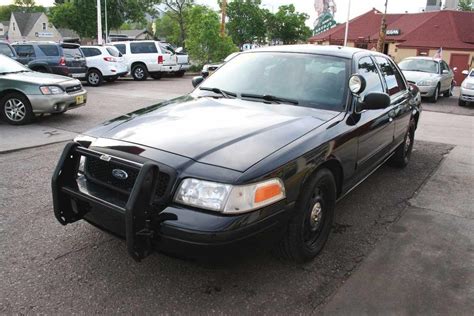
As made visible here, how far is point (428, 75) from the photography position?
1579 centimetres

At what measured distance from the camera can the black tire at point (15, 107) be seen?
8125mm

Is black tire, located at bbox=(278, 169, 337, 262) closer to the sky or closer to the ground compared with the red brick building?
closer to the ground

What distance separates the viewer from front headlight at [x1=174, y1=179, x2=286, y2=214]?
2.50 m

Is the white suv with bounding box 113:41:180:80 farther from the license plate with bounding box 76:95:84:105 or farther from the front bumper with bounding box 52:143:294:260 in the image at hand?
the front bumper with bounding box 52:143:294:260

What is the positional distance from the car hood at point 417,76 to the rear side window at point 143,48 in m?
11.0

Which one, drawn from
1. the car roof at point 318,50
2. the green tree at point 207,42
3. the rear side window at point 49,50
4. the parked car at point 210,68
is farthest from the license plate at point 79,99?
the green tree at point 207,42

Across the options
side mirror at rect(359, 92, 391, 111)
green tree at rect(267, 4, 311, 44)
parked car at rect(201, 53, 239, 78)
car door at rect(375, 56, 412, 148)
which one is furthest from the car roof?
green tree at rect(267, 4, 311, 44)

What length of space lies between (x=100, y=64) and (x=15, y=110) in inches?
358

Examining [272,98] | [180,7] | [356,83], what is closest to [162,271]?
[272,98]

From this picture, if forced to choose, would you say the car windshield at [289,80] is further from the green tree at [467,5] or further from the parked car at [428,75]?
the green tree at [467,5]

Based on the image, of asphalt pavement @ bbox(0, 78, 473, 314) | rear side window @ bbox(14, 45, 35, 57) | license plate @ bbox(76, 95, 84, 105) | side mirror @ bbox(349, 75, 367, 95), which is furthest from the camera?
rear side window @ bbox(14, 45, 35, 57)

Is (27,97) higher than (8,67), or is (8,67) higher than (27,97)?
(8,67)

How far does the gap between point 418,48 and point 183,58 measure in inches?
824

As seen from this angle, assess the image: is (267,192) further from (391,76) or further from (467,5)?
(467,5)
